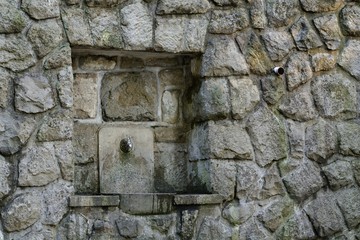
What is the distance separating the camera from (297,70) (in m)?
4.93

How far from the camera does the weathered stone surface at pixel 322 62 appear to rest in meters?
4.98

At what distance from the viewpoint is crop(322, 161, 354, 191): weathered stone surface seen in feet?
16.3

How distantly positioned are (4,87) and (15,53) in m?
0.20

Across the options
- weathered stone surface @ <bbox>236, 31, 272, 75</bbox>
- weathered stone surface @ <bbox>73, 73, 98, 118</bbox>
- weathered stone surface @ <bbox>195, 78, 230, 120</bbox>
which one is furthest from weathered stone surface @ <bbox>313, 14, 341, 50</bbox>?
weathered stone surface @ <bbox>73, 73, 98, 118</bbox>

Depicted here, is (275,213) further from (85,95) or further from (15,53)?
(15,53)

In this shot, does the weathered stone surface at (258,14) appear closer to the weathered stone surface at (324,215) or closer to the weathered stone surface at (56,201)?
the weathered stone surface at (324,215)

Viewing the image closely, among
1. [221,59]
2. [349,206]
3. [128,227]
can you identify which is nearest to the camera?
[128,227]

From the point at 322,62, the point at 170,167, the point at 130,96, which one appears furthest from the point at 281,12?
the point at 170,167

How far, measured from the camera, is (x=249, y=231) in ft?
15.4

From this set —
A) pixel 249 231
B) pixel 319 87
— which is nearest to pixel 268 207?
pixel 249 231

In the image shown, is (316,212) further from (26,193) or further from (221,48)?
(26,193)

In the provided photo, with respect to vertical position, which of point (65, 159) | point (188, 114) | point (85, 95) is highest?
point (85, 95)

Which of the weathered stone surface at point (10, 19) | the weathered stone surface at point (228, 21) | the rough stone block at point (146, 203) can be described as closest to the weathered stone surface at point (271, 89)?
the weathered stone surface at point (228, 21)

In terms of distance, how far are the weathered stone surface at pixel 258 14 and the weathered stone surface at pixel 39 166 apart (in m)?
1.50
